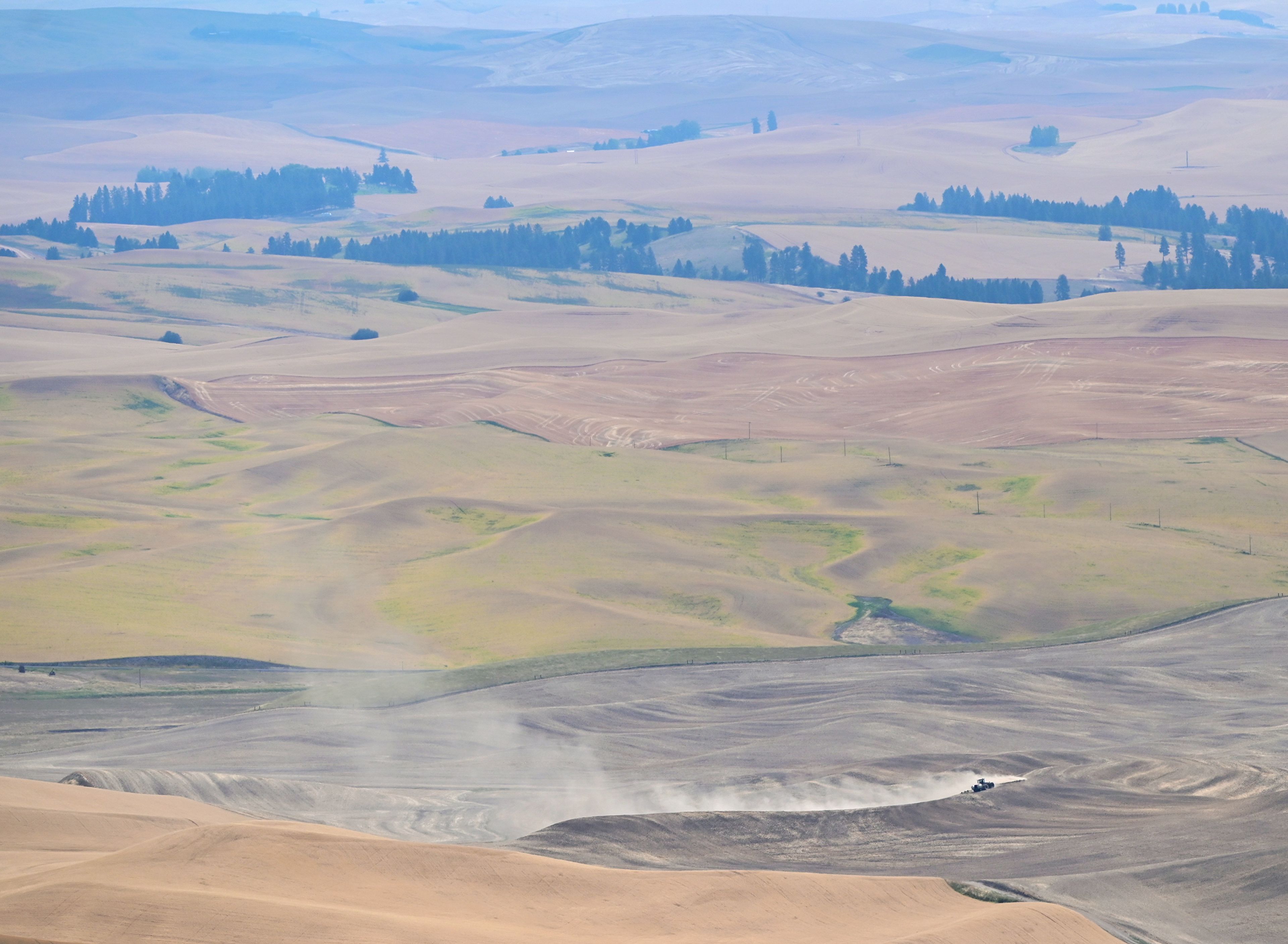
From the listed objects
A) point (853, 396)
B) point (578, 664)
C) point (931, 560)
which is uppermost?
point (853, 396)

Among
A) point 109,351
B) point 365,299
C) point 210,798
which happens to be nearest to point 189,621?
point 210,798

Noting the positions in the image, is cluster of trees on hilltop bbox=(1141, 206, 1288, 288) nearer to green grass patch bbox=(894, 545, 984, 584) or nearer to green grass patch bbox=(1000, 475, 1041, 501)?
green grass patch bbox=(1000, 475, 1041, 501)

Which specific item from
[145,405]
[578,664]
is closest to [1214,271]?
[145,405]

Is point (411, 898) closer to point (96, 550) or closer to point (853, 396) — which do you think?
point (96, 550)

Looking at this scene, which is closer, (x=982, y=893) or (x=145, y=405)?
(x=982, y=893)

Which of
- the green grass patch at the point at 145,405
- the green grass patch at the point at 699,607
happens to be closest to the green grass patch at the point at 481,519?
the green grass patch at the point at 699,607

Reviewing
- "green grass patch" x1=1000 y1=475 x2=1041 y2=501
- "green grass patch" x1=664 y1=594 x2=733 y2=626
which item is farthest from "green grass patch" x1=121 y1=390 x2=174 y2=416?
"green grass patch" x1=1000 y1=475 x2=1041 y2=501

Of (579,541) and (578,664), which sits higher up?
(579,541)
